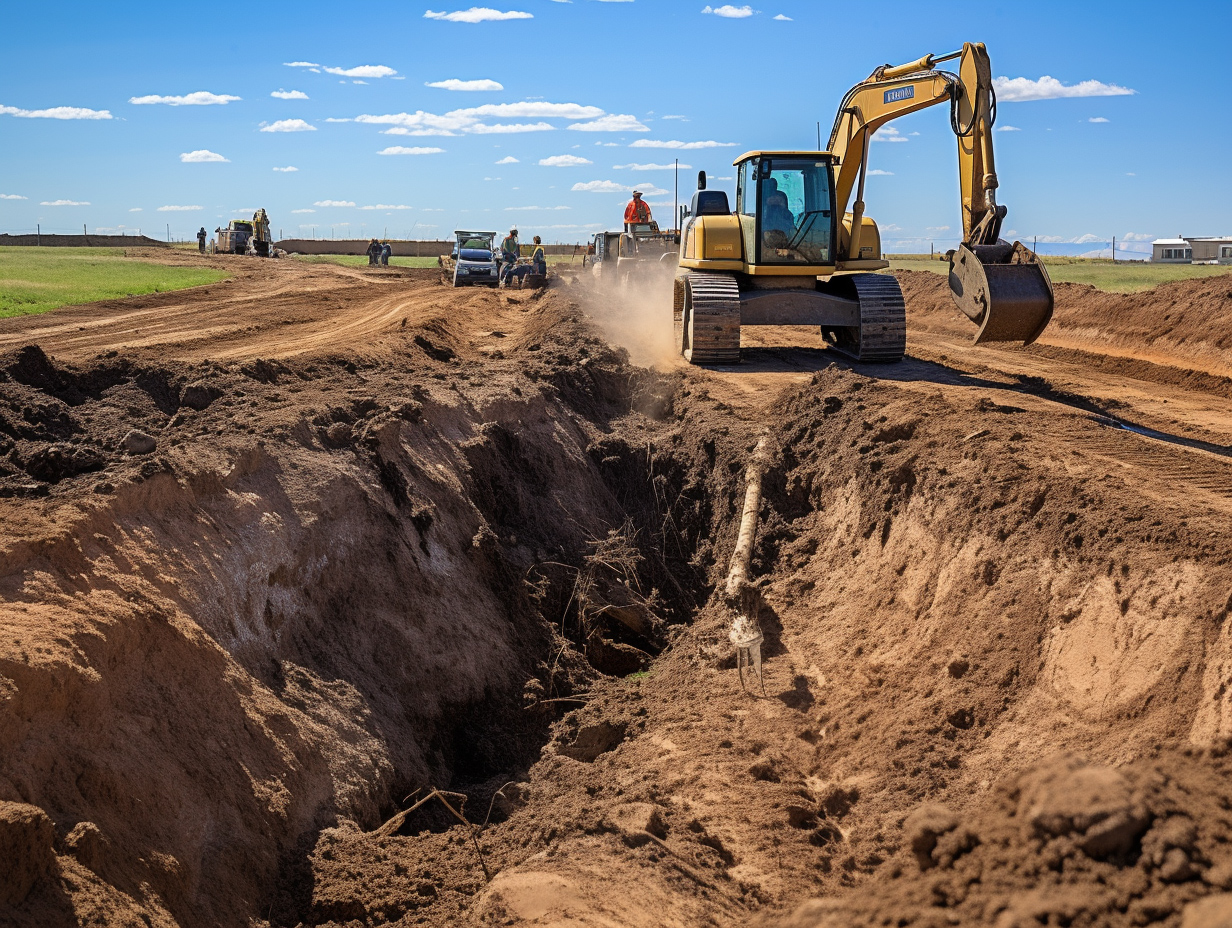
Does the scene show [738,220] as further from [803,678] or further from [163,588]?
[163,588]

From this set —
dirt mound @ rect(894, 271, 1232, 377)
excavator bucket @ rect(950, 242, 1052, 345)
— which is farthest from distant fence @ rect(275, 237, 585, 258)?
excavator bucket @ rect(950, 242, 1052, 345)

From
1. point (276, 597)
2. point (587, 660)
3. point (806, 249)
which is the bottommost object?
point (587, 660)

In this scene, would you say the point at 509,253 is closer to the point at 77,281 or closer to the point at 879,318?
the point at 77,281

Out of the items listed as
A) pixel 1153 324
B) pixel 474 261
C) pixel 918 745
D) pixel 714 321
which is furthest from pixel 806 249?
pixel 474 261

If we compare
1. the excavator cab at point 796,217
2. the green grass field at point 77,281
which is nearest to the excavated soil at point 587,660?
the excavator cab at point 796,217

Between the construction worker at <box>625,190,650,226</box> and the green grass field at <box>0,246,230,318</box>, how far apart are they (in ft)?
41.9

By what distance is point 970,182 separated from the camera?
13.2 m

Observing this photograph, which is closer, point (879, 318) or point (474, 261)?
point (879, 318)

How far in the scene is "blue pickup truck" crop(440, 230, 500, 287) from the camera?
3322 centimetres

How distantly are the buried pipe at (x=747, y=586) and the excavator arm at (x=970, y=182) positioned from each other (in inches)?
147

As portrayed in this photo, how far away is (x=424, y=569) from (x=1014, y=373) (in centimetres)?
1138

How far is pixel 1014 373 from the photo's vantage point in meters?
16.2

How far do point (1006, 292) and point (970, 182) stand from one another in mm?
2238

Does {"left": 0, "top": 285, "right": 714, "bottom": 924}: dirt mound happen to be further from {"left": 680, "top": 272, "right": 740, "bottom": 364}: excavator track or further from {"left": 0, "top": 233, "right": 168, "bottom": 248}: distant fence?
{"left": 0, "top": 233, "right": 168, "bottom": 248}: distant fence
